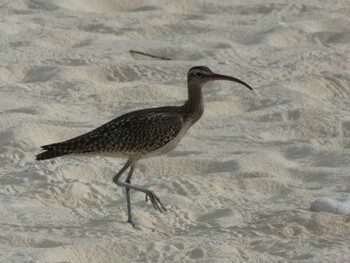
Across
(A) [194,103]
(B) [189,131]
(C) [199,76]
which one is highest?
(C) [199,76]

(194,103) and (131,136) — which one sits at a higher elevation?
(194,103)

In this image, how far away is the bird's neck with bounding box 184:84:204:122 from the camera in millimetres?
8219

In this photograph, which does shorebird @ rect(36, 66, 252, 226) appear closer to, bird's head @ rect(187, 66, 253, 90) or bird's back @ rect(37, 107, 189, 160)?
bird's back @ rect(37, 107, 189, 160)

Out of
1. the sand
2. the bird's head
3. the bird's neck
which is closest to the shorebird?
the bird's neck

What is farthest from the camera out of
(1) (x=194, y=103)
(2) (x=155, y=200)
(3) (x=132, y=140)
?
(1) (x=194, y=103)

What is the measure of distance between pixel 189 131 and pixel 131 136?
178 centimetres

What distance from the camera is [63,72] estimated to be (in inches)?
415

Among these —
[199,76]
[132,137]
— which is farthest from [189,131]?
[132,137]

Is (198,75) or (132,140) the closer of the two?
(132,140)

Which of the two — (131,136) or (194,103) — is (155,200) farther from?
(194,103)

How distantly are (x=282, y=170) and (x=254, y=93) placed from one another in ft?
5.55

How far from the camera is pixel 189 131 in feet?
31.4

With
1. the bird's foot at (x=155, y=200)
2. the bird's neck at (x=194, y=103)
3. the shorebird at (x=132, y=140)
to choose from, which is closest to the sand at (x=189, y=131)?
the bird's foot at (x=155, y=200)

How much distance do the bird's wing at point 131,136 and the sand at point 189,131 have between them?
407mm
